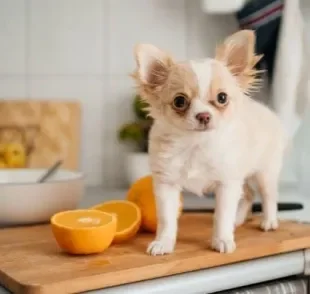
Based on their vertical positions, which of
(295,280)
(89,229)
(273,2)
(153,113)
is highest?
(273,2)

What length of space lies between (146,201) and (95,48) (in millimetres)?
673

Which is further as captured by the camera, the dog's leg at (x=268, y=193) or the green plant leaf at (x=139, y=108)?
the green plant leaf at (x=139, y=108)

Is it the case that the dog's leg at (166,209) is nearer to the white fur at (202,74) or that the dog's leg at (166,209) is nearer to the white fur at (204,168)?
the white fur at (204,168)

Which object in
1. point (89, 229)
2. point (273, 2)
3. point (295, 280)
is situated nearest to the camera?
point (89, 229)

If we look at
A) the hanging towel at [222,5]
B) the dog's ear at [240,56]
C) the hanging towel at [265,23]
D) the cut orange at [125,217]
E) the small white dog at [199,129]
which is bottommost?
the cut orange at [125,217]

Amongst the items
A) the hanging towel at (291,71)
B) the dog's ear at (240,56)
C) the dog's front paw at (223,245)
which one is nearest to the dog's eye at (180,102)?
the dog's ear at (240,56)

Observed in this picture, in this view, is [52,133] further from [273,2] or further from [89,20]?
[273,2]

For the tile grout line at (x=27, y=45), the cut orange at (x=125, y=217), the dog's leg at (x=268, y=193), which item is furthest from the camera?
the tile grout line at (x=27, y=45)

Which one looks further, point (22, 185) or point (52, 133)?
point (52, 133)

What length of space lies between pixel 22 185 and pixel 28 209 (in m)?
0.05

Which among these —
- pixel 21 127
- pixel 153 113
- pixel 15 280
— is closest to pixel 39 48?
pixel 21 127

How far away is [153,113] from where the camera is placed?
0.90m

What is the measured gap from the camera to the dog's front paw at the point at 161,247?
2.75ft

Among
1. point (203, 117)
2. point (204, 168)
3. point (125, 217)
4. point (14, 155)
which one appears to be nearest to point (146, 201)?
point (125, 217)
